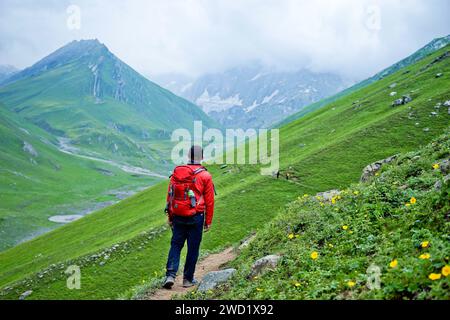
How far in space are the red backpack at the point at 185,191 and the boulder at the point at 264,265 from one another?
2771mm

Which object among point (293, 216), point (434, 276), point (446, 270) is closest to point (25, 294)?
point (293, 216)

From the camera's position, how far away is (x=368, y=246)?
9852 millimetres

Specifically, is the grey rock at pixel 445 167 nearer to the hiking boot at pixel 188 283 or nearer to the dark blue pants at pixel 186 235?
the dark blue pants at pixel 186 235

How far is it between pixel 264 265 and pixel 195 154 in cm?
439

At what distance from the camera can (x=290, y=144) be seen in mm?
58188

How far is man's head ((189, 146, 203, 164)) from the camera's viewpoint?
40.0 ft

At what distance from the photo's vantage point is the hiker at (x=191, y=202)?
12.0 metres

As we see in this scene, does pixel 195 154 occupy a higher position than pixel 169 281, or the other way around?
pixel 195 154

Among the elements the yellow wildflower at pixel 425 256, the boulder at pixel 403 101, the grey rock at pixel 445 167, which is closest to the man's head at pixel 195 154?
the yellow wildflower at pixel 425 256

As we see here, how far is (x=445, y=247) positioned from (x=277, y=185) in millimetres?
30450

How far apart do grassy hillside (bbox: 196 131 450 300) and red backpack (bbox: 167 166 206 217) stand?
281cm

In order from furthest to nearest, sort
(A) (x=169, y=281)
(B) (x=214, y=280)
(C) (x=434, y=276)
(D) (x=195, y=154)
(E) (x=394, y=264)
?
1. (A) (x=169, y=281)
2. (B) (x=214, y=280)
3. (D) (x=195, y=154)
4. (E) (x=394, y=264)
5. (C) (x=434, y=276)

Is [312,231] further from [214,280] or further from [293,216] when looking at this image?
[214,280]

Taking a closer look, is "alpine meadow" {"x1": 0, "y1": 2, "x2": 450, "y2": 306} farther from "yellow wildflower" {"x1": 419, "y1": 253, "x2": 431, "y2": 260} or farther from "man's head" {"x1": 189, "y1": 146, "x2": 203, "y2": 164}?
"man's head" {"x1": 189, "y1": 146, "x2": 203, "y2": 164}
